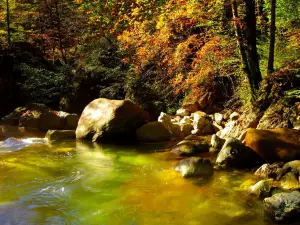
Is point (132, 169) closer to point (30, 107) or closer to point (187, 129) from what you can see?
point (187, 129)

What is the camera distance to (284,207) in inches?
165

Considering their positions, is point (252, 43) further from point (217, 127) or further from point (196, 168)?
point (196, 168)

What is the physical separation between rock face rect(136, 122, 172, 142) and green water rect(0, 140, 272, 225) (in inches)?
75.3

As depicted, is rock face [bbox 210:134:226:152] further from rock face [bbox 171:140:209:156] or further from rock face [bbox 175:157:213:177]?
rock face [bbox 175:157:213:177]

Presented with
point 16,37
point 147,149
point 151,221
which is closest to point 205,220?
point 151,221

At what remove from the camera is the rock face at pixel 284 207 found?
4098mm

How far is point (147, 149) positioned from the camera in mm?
8609

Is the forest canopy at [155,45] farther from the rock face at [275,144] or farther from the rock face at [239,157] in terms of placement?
the rock face at [239,157]

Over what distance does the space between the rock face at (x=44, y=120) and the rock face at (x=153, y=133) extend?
3.51m

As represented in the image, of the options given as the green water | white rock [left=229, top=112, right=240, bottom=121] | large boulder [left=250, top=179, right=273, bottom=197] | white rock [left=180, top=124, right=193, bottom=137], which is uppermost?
white rock [left=229, top=112, right=240, bottom=121]

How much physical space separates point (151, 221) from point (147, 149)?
4.37 m

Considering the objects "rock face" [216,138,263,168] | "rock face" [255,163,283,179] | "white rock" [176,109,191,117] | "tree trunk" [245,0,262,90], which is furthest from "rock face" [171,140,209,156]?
"white rock" [176,109,191,117]

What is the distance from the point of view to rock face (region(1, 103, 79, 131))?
12188 millimetres

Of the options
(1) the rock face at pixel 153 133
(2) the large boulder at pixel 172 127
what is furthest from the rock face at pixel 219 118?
(1) the rock face at pixel 153 133
